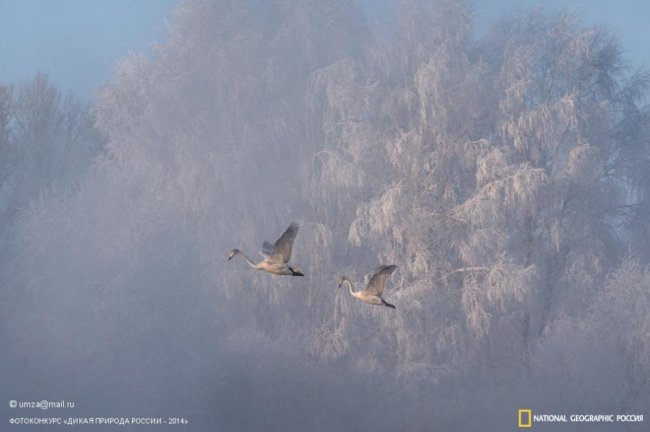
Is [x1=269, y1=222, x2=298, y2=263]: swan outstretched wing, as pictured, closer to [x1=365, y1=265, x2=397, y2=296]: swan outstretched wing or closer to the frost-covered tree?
[x1=365, y1=265, x2=397, y2=296]: swan outstretched wing

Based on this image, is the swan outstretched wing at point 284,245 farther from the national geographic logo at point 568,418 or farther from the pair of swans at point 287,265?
the national geographic logo at point 568,418

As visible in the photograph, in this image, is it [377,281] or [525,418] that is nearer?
[377,281]

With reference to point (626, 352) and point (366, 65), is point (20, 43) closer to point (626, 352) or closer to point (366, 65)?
point (366, 65)

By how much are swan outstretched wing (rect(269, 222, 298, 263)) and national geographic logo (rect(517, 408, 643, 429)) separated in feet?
38.1

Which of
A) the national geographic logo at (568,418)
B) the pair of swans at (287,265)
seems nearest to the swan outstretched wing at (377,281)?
the pair of swans at (287,265)

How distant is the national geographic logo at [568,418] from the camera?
17000 millimetres

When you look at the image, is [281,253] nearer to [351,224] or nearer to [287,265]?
[287,265]

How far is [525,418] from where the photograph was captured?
18.8 metres

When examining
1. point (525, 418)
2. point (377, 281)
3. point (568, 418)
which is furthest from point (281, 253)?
point (525, 418)

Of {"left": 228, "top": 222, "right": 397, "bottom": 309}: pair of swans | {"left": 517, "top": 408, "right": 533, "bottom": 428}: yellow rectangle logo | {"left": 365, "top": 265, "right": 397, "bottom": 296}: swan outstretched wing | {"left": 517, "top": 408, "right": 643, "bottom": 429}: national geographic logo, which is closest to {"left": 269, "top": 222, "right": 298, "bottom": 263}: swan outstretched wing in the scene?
{"left": 228, "top": 222, "right": 397, "bottom": 309}: pair of swans

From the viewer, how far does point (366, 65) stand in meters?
22.8

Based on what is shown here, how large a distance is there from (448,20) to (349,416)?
448 inches

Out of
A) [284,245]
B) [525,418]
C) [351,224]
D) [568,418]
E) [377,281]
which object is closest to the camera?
[284,245]

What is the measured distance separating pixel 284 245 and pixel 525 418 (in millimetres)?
12519
